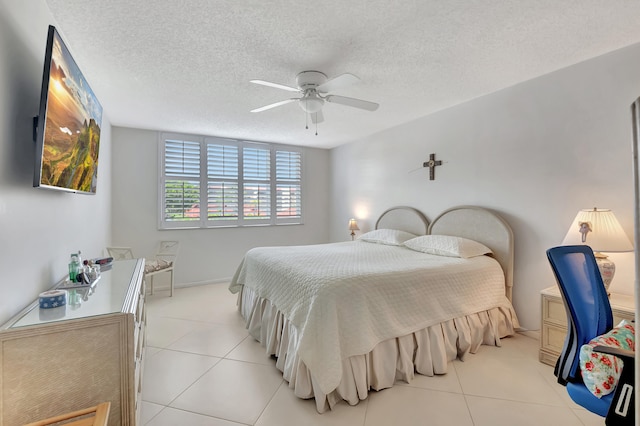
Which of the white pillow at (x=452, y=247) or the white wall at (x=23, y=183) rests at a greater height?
the white wall at (x=23, y=183)

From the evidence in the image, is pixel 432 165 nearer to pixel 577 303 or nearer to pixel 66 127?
pixel 577 303

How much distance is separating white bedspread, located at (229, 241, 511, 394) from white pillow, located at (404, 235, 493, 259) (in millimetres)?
77

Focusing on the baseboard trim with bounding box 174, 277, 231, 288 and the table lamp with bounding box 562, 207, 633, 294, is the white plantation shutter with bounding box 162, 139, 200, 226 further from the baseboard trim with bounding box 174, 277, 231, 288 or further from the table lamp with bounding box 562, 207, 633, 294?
the table lamp with bounding box 562, 207, 633, 294

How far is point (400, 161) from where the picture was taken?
13.7ft

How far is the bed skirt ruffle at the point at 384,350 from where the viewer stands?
1.86 m

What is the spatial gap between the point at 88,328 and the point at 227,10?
1814 millimetres

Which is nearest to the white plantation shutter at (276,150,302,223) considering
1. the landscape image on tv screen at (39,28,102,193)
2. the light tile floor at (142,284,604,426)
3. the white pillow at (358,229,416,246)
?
the white pillow at (358,229,416,246)

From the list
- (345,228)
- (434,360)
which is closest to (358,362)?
(434,360)

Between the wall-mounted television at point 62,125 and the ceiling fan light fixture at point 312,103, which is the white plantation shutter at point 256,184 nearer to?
the ceiling fan light fixture at point 312,103

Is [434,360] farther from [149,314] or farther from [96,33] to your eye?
[96,33]

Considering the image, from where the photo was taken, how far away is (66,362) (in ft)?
3.79

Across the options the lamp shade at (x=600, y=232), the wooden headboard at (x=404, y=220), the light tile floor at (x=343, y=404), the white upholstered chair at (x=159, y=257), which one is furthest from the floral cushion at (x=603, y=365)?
the white upholstered chair at (x=159, y=257)

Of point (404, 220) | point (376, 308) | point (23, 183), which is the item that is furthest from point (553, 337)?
point (23, 183)

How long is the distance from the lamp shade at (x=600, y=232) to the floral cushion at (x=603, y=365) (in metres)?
0.99
